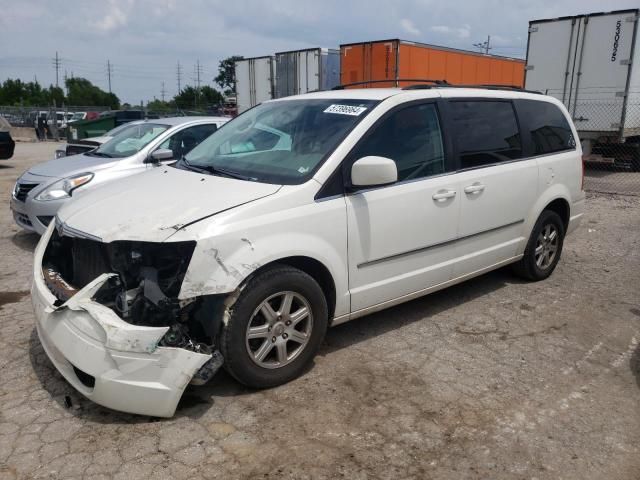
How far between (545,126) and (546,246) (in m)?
1.17

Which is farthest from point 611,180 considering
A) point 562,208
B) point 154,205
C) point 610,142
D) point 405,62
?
point 154,205

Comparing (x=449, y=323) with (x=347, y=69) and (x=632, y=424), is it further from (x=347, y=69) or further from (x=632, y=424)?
(x=347, y=69)

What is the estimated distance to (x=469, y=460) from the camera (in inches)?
110

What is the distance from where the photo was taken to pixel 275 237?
10.6ft

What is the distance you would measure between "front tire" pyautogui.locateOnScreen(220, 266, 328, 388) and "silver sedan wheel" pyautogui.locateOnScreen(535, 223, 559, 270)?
2.81 m

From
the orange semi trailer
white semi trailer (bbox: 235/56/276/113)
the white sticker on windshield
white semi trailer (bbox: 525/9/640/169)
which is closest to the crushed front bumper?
the white sticker on windshield

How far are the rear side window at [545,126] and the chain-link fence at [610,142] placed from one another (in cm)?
658

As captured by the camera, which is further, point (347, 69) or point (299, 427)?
point (347, 69)

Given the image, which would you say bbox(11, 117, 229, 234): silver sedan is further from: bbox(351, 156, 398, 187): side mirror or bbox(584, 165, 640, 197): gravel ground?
bbox(584, 165, 640, 197): gravel ground

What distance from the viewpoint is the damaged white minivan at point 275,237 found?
9.73 ft

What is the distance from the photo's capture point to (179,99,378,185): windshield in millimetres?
3619

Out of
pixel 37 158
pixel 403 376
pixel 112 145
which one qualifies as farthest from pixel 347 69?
pixel 403 376

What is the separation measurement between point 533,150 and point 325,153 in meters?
2.42

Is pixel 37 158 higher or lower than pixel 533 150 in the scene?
lower
